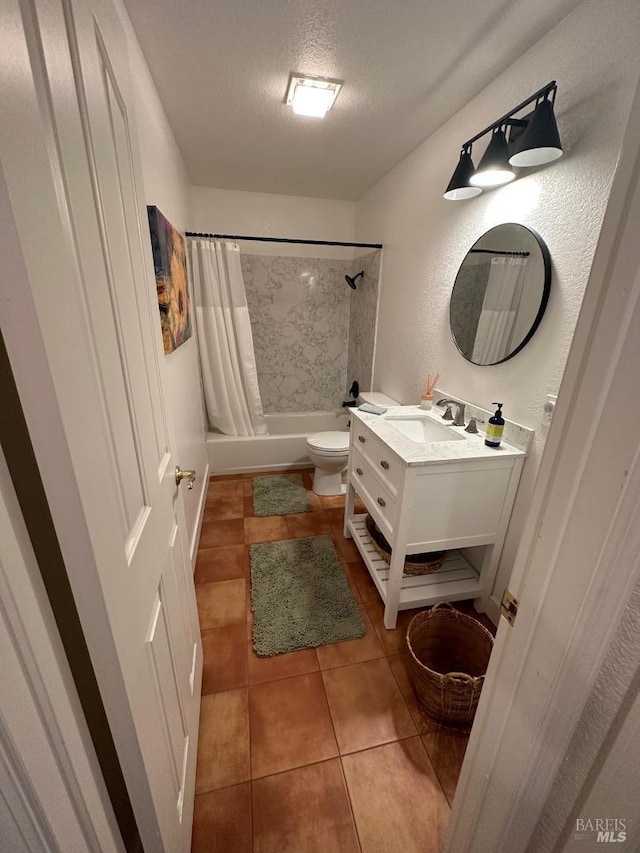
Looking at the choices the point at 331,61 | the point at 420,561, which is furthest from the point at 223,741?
the point at 331,61

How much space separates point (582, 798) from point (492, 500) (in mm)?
1056

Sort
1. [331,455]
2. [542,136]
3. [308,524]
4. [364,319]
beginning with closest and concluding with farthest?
[542,136], [308,524], [331,455], [364,319]

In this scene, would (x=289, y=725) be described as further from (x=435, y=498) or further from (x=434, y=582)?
(x=435, y=498)

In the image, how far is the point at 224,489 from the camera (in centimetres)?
278

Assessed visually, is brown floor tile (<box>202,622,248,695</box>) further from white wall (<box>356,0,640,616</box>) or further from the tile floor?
white wall (<box>356,0,640,616</box>)

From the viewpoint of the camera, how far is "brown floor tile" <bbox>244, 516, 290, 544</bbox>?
2.20 m

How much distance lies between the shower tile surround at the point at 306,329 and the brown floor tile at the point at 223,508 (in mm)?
1252

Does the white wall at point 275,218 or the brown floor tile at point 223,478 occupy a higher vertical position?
the white wall at point 275,218

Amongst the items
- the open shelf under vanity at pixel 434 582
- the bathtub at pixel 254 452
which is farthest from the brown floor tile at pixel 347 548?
the bathtub at pixel 254 452

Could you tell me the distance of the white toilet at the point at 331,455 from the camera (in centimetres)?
248

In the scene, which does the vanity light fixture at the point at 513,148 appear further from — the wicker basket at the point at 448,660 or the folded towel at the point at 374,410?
the wicker basket at the point at 448,660

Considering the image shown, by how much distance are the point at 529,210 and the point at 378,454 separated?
1.18 meters

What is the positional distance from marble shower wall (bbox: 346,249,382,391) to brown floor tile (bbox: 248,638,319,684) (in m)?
2.13

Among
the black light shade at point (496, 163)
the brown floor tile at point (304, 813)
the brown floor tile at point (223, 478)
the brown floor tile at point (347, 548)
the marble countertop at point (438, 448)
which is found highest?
the black light shade at point (496, 163)
